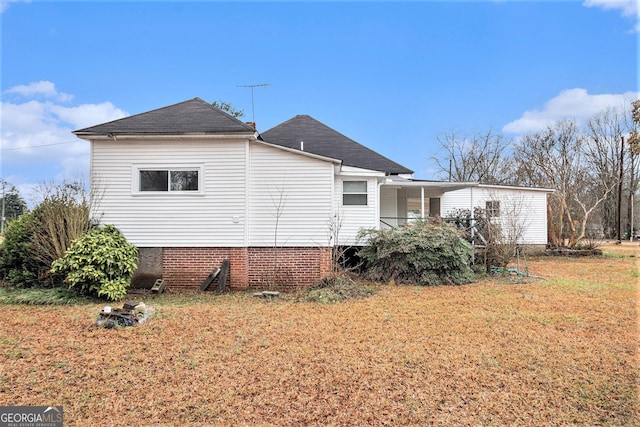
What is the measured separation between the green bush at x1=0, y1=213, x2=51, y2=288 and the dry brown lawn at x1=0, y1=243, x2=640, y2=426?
202cm

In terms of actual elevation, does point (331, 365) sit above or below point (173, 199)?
below

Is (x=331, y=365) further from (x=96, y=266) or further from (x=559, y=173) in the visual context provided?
(x=559, y=173)

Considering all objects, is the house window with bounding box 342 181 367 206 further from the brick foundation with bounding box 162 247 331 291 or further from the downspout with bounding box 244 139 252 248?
the downspout with bounding box 244 139 252 248

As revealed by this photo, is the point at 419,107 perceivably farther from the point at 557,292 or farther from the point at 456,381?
the point at 456,381

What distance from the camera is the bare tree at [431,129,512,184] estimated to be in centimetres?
3147

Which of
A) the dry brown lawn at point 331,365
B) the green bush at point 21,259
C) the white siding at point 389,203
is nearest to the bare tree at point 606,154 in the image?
the white siding at point 389,203

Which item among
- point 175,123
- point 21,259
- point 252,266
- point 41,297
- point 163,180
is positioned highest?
point 175,123

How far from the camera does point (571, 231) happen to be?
18.7 metres

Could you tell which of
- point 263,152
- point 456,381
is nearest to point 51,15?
point 263,152

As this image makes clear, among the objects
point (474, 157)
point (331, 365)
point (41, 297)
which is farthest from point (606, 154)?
point (41, 297)

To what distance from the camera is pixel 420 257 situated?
9984 mm

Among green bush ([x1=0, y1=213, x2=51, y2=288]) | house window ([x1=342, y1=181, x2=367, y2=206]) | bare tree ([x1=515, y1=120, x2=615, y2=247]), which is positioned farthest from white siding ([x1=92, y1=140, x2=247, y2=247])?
bare tree ([x1=515, y1=120, x2=615, y2=247])

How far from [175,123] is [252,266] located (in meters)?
4.63

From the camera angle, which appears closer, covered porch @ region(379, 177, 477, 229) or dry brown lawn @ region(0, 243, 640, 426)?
dry brown lawn @ region(0, 243, 640, 426)
